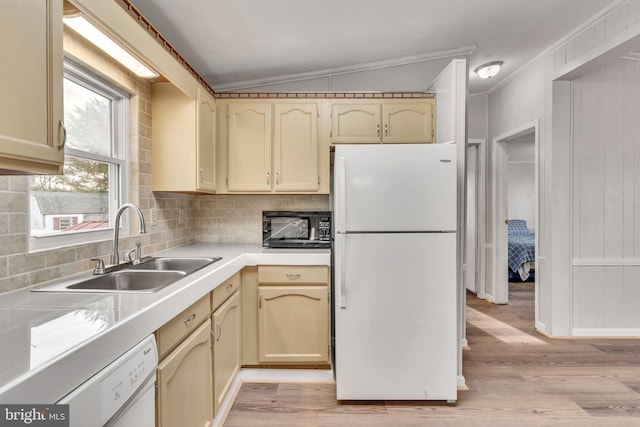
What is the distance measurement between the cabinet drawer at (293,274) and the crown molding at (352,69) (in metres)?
1.72

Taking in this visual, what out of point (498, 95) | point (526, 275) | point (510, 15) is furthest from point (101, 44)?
point (526, 275)

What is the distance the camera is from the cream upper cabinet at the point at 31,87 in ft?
2.83

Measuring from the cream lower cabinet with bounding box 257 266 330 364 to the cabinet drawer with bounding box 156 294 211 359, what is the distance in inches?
29.7

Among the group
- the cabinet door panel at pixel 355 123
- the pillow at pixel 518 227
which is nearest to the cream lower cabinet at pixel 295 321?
the cabinet door panel at pixel 355 123

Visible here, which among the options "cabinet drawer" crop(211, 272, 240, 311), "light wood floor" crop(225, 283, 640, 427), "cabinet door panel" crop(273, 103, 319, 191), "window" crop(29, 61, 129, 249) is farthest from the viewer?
"cabinet door panel" crop(273, 103, 319, 191)

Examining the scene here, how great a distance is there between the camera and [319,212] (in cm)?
277

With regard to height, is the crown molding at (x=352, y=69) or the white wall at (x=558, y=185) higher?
the crown molding at (x=352, y=69)

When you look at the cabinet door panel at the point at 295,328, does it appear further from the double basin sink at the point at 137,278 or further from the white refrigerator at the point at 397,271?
the double basin sink at the point at 137,278

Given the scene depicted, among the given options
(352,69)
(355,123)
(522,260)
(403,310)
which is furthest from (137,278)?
(522,260)

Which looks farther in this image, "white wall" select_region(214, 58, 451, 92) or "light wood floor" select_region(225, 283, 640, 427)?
"white wall" select_region(214, 58, 451, 92)

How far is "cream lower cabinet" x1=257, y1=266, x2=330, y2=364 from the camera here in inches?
92.2

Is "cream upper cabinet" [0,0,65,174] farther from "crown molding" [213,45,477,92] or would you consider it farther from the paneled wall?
the paneled wall

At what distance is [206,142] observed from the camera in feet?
7.86
